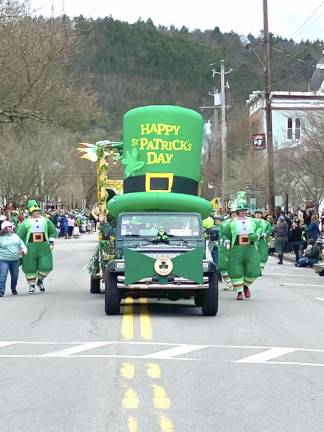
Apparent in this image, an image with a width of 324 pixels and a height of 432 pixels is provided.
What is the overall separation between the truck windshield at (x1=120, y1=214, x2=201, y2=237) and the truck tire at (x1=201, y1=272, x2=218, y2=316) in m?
1.10

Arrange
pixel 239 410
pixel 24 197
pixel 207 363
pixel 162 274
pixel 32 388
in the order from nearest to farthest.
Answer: pixel 239 410 → pixel 32 388 → pixel 207 363 → pixel 162 274 → pixel 24 197

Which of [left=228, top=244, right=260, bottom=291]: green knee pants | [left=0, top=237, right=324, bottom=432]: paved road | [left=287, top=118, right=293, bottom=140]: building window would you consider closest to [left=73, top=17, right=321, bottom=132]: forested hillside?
[left=287, top=118, right=293, bottom=140]: building window

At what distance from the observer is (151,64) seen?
128750 mm

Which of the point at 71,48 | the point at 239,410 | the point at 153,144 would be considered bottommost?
the point at 239,410

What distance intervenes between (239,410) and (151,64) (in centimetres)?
12308

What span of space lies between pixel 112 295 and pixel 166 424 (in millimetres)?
7341

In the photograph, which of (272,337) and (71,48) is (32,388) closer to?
(272,337)

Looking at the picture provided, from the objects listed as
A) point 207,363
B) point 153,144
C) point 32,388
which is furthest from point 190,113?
point 32,388

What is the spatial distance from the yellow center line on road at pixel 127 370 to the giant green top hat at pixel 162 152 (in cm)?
666

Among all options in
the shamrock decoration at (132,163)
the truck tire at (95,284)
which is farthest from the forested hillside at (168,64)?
the shamrock decoration at (132,163)

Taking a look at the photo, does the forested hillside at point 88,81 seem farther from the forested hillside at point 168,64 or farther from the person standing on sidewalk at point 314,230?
the person standing on sidewalk at point 314,230

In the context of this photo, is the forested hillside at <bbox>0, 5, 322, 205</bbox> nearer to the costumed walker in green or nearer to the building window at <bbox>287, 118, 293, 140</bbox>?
the building window at <bbox>287, 118, 293, 140</bbox>

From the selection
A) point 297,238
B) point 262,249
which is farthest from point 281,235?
point 262,249

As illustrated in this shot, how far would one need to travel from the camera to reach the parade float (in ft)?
47.1
